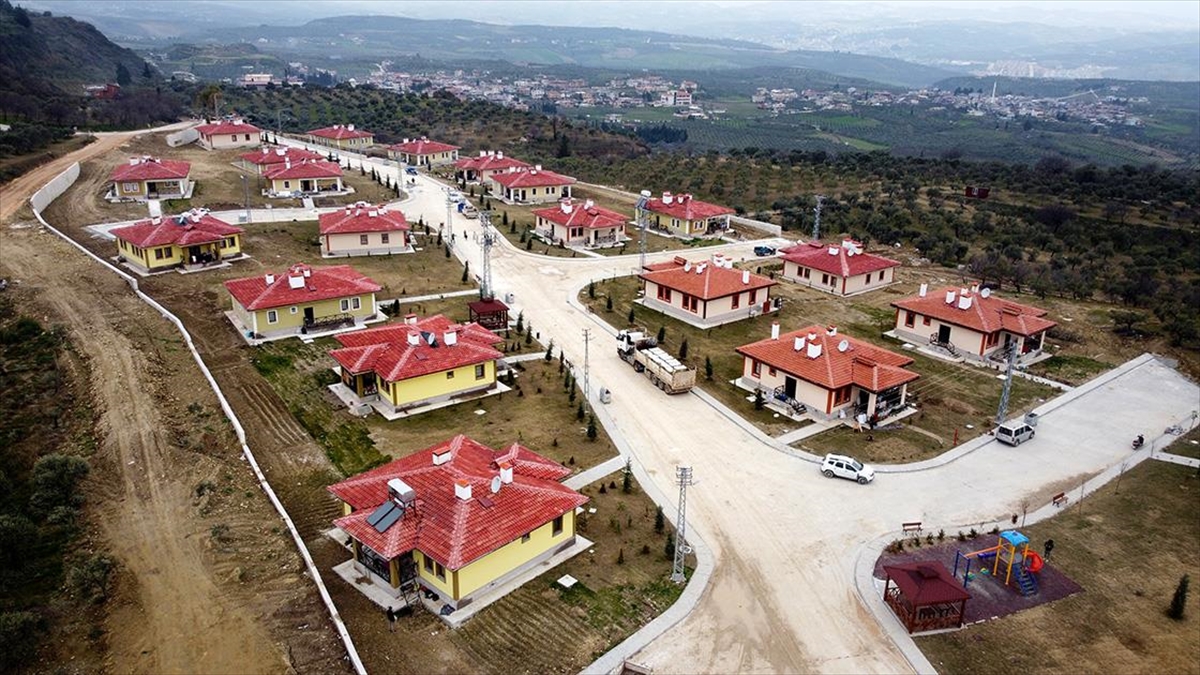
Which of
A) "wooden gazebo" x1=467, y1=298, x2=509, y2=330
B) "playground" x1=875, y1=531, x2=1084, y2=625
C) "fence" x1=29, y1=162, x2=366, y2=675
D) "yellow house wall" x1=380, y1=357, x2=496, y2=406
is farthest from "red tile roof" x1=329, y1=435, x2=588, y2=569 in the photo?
"wooden gazebo" x1=467, y1=298, x2=509, y2=330

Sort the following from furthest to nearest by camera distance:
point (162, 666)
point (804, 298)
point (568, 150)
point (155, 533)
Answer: point (568, 150) → point (804, 298) → point (155, 533) → point (162, 666)

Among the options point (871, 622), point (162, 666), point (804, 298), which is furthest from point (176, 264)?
point (871, 622)

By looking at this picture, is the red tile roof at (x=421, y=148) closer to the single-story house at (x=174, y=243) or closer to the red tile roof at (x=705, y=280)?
the single-story house at (x=174, y=243)

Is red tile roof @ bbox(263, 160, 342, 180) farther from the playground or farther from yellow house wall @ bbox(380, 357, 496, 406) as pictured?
the playground

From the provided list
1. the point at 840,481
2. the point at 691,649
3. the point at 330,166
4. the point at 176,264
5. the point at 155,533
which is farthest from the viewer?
the point at 330,166

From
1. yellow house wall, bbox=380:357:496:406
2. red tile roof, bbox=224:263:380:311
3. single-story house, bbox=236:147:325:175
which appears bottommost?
yellow house wall, bbox=380:357:496:406

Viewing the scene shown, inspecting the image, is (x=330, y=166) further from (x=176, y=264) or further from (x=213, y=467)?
(x=213, y=467)

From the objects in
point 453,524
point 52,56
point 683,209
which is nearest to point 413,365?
point 453,524
